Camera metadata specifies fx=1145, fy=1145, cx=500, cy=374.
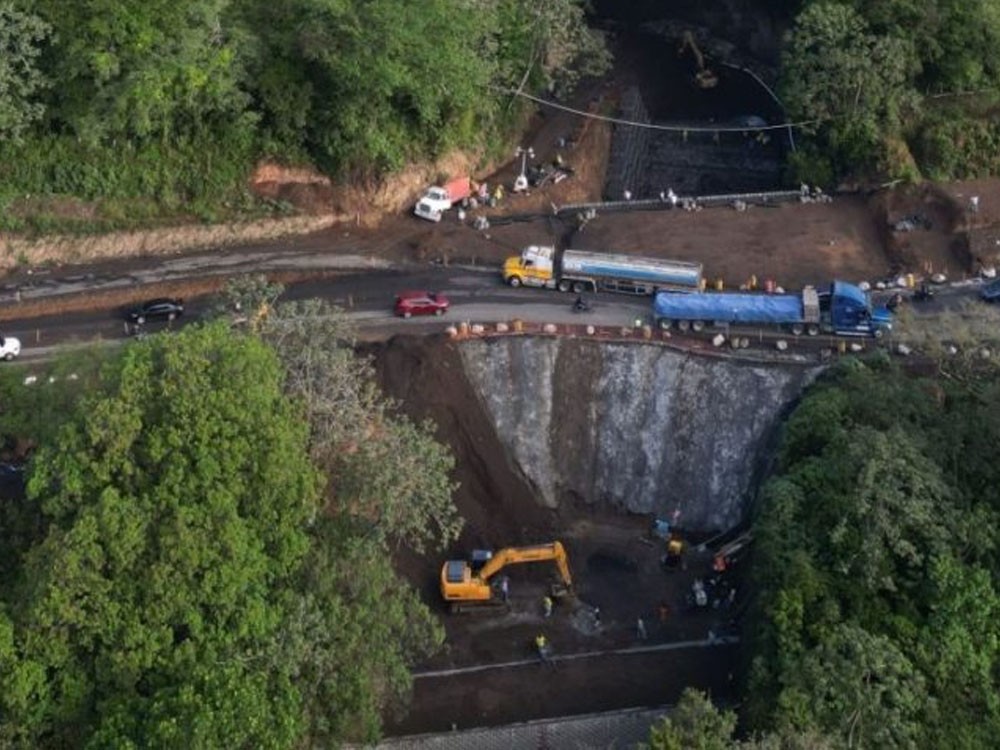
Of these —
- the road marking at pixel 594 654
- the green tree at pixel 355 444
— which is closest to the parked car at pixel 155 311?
the green tree at pixel 355 444

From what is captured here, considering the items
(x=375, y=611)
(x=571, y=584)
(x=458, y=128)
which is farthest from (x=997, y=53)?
(x=375, y=611)

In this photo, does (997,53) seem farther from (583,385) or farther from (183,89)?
→ (183,89)

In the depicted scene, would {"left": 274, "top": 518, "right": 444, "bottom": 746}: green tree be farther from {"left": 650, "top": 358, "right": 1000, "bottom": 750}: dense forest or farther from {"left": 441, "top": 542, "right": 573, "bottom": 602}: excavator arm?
{"left": 650, "top": 358, "right": 1000, "bottom": 750}: dense forest

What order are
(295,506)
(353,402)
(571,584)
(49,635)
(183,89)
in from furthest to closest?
(183,89), (571,584), (353,402), (295,506), (49,635)

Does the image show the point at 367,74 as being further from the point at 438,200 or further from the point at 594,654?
the point at 594,654

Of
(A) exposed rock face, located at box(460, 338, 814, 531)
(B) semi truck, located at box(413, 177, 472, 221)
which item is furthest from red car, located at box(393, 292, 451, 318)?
(B) semi truck, located at box(413, 177, 472, 221)

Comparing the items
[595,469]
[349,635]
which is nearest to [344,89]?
[595,469]
